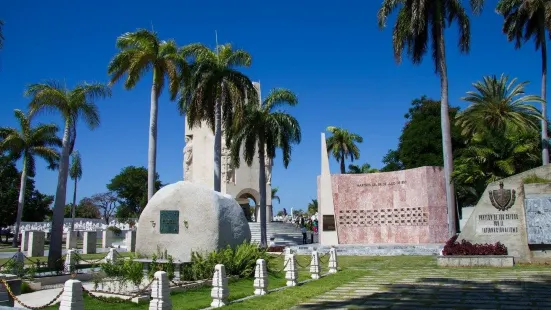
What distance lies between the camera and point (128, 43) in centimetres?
2309

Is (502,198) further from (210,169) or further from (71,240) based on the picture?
(210,169)

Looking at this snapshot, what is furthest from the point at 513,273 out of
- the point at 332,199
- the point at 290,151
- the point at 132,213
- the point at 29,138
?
the point at 132,213

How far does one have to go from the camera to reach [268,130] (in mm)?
30281

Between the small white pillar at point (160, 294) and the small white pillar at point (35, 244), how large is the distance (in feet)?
70.6

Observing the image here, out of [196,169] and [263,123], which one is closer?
[263,123]

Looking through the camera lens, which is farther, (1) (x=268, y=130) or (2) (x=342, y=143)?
(2) (x=342, y=143)

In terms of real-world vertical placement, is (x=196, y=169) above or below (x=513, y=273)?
above

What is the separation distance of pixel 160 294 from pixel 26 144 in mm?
32069

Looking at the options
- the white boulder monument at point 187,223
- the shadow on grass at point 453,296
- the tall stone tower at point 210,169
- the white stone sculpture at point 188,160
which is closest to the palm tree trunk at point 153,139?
the white boulder monument at point 187,223

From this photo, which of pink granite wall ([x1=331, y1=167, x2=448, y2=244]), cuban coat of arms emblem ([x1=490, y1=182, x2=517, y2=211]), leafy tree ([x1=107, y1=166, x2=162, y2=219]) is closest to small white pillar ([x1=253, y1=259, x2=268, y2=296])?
cuban coat of arms emblem ([x1=490, y1=182, x2=517, y2=211])

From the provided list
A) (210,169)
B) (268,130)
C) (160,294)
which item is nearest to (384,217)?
(268,130)

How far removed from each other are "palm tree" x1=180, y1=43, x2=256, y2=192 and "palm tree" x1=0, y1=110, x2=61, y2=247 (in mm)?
12761

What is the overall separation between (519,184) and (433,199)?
909 centimetres

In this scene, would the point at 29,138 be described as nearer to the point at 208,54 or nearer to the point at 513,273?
the point at 208,54
